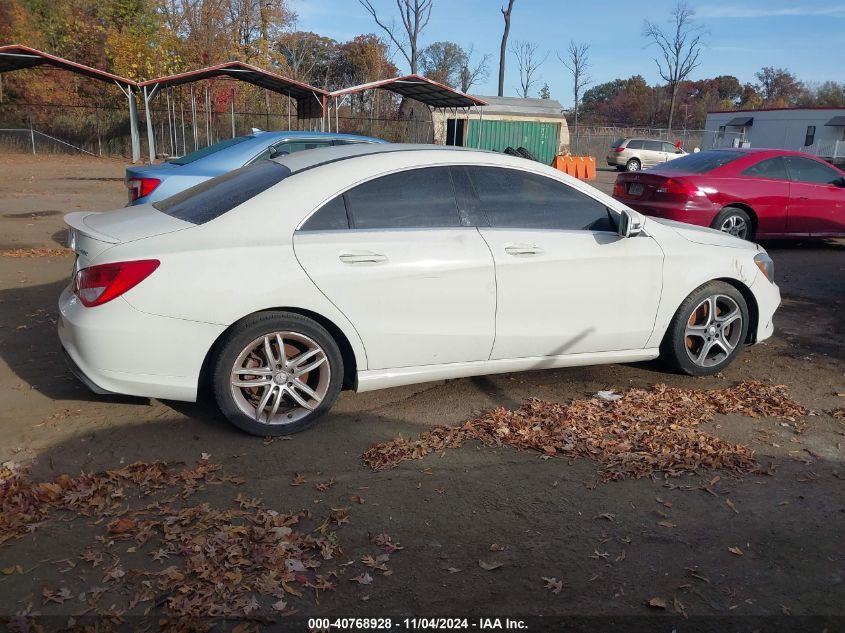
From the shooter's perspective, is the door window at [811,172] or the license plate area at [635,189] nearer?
the license plate area at [635,189]

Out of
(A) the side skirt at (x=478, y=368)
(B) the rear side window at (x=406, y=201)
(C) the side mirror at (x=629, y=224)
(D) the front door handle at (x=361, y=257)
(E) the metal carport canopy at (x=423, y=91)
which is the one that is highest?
(E) the metal carport canopy at (x=423, y=91)

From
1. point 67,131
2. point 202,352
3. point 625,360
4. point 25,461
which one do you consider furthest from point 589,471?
point 67,131

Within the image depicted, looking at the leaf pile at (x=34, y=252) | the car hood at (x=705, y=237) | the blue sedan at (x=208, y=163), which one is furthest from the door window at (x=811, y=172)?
the leaf pile at (x=34, y=252)

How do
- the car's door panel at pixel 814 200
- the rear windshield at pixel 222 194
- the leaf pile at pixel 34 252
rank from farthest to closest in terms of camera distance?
the car's door panel at pixel 814 200 → the leaf pile at pixel 34 252 → the rear windshield at pixel 222 194

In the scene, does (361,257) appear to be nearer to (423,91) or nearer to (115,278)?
(115,278)

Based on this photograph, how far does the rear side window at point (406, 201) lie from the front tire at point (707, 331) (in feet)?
6.17

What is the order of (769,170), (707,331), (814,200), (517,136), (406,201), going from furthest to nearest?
(517,136), (814,200), (769,170), (707,331), (406,201)

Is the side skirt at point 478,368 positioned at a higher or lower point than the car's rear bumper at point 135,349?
lower

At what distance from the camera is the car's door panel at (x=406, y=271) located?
4.31 m

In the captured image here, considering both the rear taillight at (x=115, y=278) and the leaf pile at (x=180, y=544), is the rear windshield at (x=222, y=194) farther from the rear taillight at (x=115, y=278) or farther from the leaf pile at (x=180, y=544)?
the leaf pile at (x=180, y=544)

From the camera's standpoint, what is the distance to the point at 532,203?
494 centimetres

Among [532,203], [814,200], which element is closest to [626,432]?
[532,203]

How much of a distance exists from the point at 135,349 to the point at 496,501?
2.08 meters

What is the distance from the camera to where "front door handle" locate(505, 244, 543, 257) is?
469 cm
